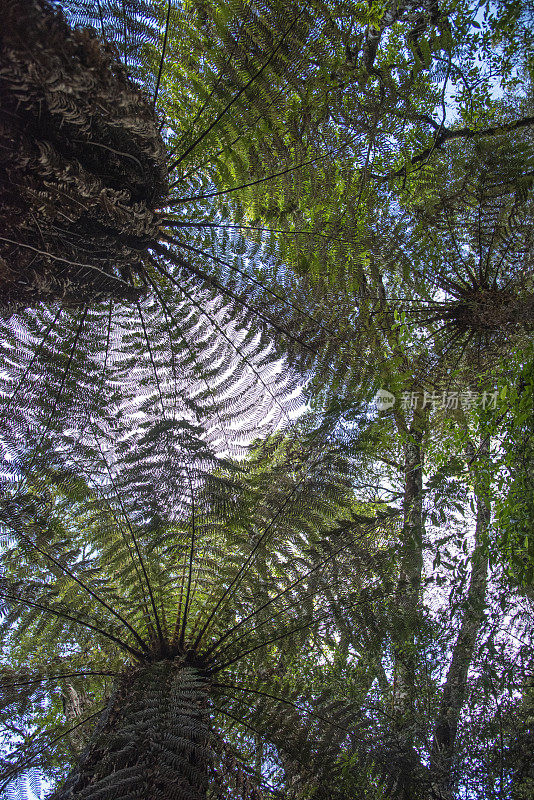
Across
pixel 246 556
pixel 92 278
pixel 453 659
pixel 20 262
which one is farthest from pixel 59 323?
pixel 453 659

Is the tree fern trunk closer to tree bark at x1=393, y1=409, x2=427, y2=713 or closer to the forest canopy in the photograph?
the forest canopy

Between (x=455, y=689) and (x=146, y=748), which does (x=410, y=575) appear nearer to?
(x=455, y=689)

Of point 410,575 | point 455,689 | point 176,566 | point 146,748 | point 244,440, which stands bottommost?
point 146,748

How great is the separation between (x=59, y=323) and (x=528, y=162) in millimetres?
2116

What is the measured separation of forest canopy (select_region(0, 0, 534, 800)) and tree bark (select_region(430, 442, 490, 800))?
0.02m

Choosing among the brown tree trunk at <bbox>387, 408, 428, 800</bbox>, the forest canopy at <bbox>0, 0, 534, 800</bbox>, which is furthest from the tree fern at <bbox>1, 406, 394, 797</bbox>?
the brown tree trunk at <bbox>387, 408, 428, 800</bbox>

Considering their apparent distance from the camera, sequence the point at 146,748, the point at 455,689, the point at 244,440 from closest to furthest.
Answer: the point at 146,748
the point at 244,440
the point at 455,689

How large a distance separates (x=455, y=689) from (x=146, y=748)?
1391 mm

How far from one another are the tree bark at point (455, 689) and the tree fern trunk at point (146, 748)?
2.90ft

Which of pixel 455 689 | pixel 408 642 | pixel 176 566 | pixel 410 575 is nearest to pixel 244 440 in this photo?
pixel 176 566

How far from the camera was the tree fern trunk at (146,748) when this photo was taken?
98cm

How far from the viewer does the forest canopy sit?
1.13m

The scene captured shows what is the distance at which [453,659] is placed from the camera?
2.02 m

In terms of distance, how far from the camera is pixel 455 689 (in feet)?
6.00
